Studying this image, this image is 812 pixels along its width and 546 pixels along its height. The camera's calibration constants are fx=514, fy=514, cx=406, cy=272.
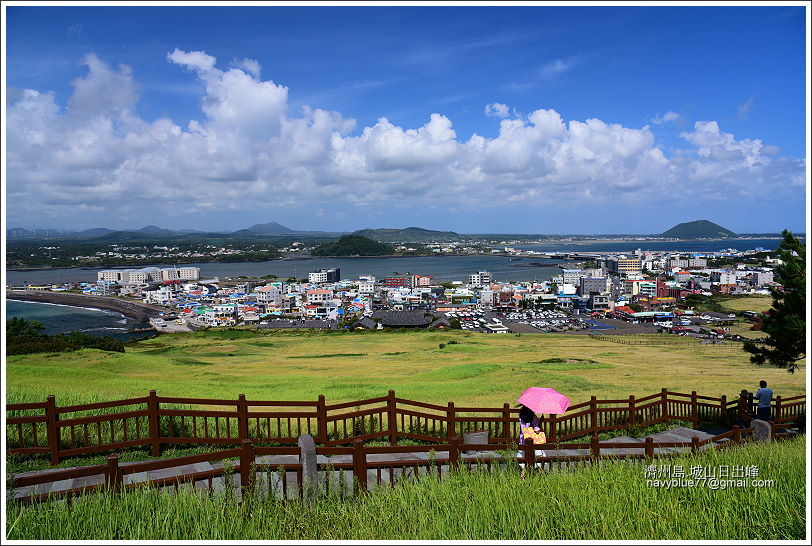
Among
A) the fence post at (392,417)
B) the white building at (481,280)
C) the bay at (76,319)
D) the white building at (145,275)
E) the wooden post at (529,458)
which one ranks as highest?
the wooden post at (529,458)

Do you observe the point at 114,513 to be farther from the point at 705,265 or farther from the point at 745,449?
the point at 705,265

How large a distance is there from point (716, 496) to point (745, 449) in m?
2.30

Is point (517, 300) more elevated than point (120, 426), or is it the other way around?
point (120, 426)

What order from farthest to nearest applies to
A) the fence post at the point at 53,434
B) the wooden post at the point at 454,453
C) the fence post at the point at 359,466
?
the fence post at the point at 53,434 → the wooden post at the point at 454,453 → the fence post at the point at 359,466

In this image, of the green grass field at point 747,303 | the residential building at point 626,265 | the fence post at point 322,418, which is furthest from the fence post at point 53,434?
the residential building at point 626,265

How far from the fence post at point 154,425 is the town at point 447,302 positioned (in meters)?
48.9

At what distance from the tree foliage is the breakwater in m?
71.5

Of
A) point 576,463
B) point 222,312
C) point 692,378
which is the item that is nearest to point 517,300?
point 222,312

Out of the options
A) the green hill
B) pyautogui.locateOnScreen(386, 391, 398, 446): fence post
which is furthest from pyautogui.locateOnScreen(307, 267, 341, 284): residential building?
pyautogui.locateOnScreen(386, 391, 398, 446): fence post

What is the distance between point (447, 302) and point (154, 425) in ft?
249

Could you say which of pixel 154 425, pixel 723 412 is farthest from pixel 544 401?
pixel 723 412

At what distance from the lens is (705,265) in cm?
13438

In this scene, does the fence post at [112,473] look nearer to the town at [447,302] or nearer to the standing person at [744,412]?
the standing person at [744,412]

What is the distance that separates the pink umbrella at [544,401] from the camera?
22.6ft
